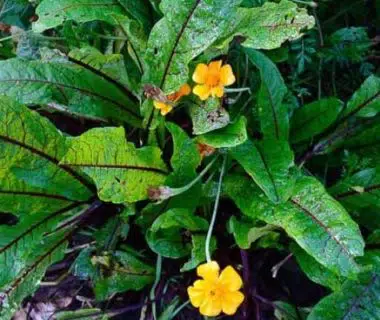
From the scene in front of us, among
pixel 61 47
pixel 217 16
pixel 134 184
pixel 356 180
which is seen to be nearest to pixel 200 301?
pixel 134 184

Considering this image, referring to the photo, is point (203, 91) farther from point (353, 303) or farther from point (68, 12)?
point (353, 303)

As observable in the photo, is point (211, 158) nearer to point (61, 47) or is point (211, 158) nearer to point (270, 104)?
point (270, 104)

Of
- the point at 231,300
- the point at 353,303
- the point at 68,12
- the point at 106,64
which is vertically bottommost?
the point at 353,303

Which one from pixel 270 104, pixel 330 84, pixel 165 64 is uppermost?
pixel 165 64

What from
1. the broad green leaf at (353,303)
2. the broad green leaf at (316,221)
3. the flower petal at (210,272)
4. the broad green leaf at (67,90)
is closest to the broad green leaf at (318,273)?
the broad green leaf at (353,303)

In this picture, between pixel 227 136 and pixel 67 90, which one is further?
pixel 67 90

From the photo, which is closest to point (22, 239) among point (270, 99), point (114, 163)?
point (114, 163)
